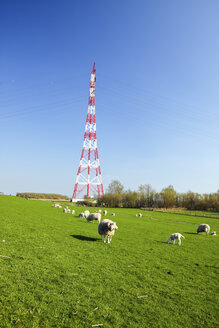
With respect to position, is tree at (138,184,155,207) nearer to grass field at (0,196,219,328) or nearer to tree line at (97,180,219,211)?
tree line at (97,180,219,211)

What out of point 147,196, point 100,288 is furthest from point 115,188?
point 100,288

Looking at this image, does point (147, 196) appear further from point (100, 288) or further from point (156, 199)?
point (100, 288)

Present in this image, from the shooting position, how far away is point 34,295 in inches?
237

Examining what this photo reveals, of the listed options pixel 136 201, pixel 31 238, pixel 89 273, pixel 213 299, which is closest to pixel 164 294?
pixel 213 299

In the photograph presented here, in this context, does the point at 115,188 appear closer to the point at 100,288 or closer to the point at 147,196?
the point at 147,196

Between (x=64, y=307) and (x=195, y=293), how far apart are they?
17.0ft

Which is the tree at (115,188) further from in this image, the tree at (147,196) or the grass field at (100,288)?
the grass field at (100,288)

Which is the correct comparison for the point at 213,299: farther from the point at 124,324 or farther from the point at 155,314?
the point at 124,324

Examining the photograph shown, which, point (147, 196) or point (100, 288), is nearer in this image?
point (100, 288)

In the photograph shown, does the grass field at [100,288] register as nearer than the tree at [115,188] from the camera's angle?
Yes

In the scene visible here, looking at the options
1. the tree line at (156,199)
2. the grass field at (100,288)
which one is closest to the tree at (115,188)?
the tree line at (156,199)

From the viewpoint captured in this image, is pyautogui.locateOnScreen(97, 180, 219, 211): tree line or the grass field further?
pyautogui.locateOnScreen(97, 180, 219, 211): tree line

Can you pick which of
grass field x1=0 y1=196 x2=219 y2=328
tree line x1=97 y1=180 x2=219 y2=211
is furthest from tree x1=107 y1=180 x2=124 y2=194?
grass field x1=0 y1=196 x2=219 y2=328

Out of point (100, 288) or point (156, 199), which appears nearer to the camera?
point (100, 288)
